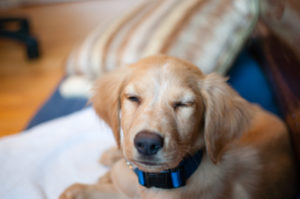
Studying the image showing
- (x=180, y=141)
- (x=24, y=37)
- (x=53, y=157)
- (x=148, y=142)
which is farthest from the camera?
(x=24, y=37)

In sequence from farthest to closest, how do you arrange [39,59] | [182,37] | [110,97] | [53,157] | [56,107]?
[39,59] < [56,107] < [182,37] < [53,157] < [110,97]

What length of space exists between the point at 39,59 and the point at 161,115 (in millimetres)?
3579

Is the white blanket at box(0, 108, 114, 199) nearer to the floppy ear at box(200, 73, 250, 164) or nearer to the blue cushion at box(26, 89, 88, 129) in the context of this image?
the blue cushion at box(26, 89, 88, 129)

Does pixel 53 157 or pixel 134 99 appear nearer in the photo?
pixel 134 99

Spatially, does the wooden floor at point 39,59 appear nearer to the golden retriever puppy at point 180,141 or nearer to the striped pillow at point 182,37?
the striped pillow at point 182,37

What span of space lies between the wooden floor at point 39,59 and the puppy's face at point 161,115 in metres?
1.77

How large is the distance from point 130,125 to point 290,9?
3.41 ft

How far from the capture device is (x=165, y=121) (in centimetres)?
117

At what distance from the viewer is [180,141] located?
1204 millimetres

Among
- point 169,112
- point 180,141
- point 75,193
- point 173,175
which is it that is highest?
point 169,112

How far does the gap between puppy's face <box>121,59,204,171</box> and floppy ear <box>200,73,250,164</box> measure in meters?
0.04

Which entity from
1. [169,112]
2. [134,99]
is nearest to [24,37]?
[134,99]

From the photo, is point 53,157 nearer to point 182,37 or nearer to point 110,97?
point 110,97

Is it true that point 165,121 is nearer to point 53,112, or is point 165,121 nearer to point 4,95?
point 53,112
